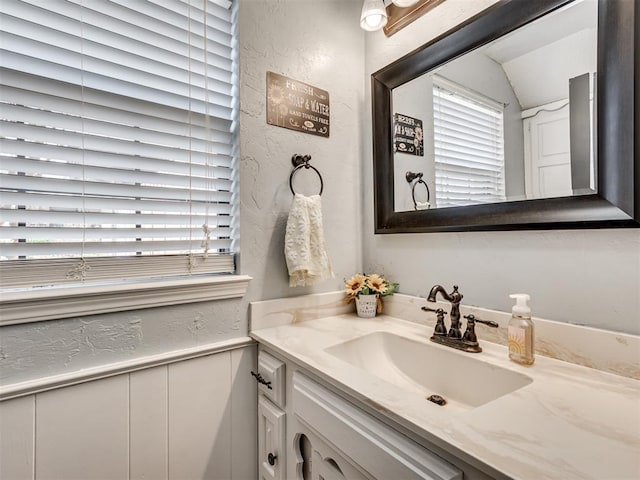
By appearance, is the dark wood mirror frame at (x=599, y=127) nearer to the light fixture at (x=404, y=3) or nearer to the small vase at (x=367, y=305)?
the light fixture at (x=404, y=3)

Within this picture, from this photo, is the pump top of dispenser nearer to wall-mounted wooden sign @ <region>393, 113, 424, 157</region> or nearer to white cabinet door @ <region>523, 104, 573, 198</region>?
white cabinet door @ <region>523, 104, 573, 198</region>

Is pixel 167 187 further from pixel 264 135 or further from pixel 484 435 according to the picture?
pixel 484 435

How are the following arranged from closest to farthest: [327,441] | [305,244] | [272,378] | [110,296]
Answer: [327,441]
[110,296]
[272,378]
[305,244]

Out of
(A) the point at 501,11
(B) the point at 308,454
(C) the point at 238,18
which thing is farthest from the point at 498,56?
(B) the point at 308,454

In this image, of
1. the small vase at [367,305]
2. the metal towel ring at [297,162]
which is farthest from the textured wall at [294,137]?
the small vase at [367,305]

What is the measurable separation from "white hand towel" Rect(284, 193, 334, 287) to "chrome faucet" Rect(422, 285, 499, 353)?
39 centimetres

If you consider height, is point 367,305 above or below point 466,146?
below

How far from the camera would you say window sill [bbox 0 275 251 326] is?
0.74 m

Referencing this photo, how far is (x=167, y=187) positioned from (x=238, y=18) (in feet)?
2.03

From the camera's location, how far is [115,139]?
88 cm

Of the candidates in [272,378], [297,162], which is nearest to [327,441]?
[272,378]

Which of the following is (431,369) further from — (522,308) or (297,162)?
(297,162)

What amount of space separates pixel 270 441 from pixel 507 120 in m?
1.18

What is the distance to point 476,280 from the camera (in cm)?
98
